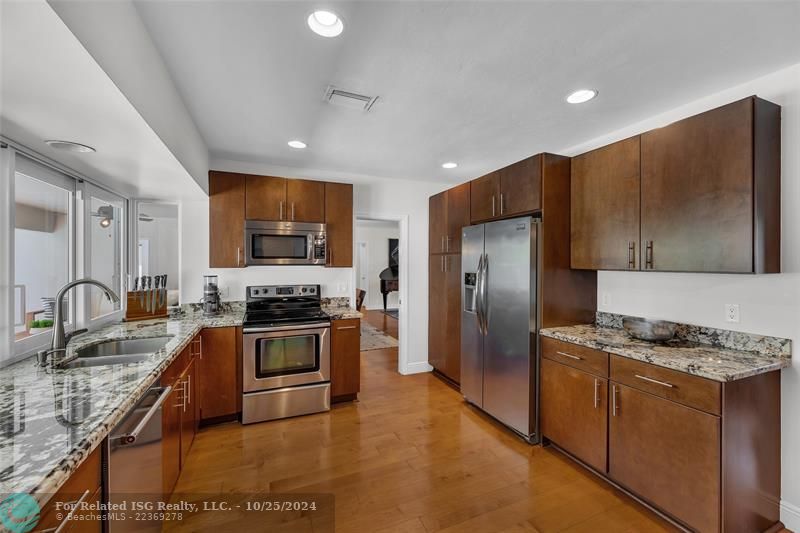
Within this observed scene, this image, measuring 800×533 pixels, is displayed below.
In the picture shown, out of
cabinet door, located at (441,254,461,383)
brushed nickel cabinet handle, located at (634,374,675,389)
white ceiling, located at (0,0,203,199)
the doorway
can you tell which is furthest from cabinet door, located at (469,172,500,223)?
the doorway

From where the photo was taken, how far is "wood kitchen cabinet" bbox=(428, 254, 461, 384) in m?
3.69

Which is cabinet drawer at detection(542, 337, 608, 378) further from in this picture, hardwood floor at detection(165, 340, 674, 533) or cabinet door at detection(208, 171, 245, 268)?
cabinet door at detection(208, 171, 245, 268)

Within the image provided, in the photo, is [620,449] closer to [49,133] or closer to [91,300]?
[49,133]

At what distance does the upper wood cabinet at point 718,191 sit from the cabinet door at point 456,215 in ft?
5.33

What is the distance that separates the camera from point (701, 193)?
6.13 ft

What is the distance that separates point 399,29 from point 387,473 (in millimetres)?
2544

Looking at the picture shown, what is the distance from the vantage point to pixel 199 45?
5.20 feet

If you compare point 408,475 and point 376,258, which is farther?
point 376,258

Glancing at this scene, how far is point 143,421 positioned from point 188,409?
1121 millimetres

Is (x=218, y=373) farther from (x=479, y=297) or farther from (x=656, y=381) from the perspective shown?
(x=656, y=381)

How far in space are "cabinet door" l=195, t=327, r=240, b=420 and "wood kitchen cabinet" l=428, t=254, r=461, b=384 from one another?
2155 millimetres

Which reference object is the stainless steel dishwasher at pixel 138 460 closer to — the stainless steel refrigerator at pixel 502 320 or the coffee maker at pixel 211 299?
the coffee maker at pixel 211 299

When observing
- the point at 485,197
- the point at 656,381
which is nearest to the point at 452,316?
the point at 485,197

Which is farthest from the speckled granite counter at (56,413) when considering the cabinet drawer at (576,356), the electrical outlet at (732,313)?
the electrical outlet at (732,313)
